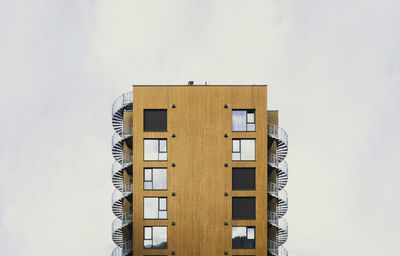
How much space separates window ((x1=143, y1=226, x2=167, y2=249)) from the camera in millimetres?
39750

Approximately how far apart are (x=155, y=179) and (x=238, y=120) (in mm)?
7788

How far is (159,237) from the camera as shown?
39.8 metres

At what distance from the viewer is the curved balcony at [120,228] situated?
41.5 m

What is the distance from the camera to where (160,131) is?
40844 mm

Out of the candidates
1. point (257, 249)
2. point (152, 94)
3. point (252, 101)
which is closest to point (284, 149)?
point (252, 101)

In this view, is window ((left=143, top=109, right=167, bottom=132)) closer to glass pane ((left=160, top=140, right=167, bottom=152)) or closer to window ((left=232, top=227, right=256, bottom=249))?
glass pane ((left=160, top=140, right=167, bottom=152))

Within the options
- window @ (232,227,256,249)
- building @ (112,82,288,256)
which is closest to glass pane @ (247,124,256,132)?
building @ (112,82,288,256)

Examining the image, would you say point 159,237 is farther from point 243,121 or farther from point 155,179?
point 243,121

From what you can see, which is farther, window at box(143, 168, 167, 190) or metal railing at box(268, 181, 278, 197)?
metal railing at box(268, 181, 278, 197)

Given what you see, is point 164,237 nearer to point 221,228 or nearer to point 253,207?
point 221,228

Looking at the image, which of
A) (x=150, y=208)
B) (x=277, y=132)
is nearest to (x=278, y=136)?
(x=277, y=132)

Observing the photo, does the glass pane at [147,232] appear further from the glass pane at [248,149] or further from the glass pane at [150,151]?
the glass pane at [248,149]

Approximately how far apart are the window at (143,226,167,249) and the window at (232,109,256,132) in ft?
31.0

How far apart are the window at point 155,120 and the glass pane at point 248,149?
6.13 m
